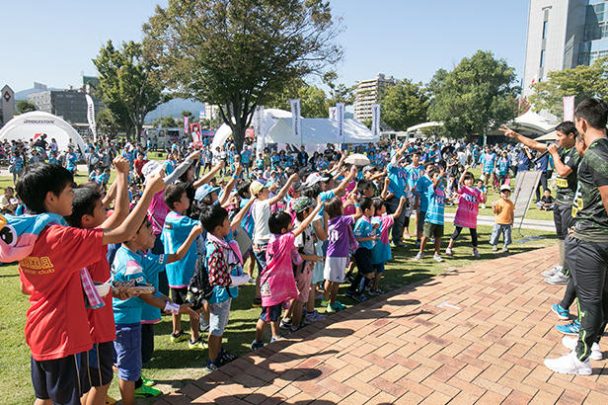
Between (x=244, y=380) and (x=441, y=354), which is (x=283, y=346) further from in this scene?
(x=441, y=354)

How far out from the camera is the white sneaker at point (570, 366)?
3.52 m

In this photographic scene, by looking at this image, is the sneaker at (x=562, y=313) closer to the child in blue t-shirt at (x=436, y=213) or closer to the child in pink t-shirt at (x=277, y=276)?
the child in blue t-shirt at (x=436, y=213)

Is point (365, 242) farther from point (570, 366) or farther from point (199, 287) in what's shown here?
point (570, 366)

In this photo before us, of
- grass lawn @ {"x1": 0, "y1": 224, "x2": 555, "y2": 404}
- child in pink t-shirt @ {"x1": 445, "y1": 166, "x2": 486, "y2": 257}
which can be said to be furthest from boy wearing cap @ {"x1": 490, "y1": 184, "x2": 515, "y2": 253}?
grass lawn @ {"x1": 0, "y1": 224, "x2": 555, "y2": 404}

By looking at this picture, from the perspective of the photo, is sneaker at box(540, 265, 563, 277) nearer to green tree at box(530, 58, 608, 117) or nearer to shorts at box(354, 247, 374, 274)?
shorts at box(354, 247, 374, 274)

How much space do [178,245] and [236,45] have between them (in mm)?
19911

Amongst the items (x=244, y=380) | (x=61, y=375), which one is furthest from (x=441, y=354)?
(x=61, y=375)

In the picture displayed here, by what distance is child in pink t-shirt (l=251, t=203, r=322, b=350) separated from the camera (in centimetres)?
412

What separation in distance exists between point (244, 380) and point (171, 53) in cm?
2284

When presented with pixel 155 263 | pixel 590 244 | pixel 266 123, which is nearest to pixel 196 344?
pixel 155 263

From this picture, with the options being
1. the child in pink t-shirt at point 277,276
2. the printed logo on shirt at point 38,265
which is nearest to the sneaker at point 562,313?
the child in pink t-shirt at point 277,276

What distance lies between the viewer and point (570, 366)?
140 inches

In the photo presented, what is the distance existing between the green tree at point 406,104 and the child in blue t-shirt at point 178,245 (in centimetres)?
6292

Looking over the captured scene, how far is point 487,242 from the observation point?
9336 mm
